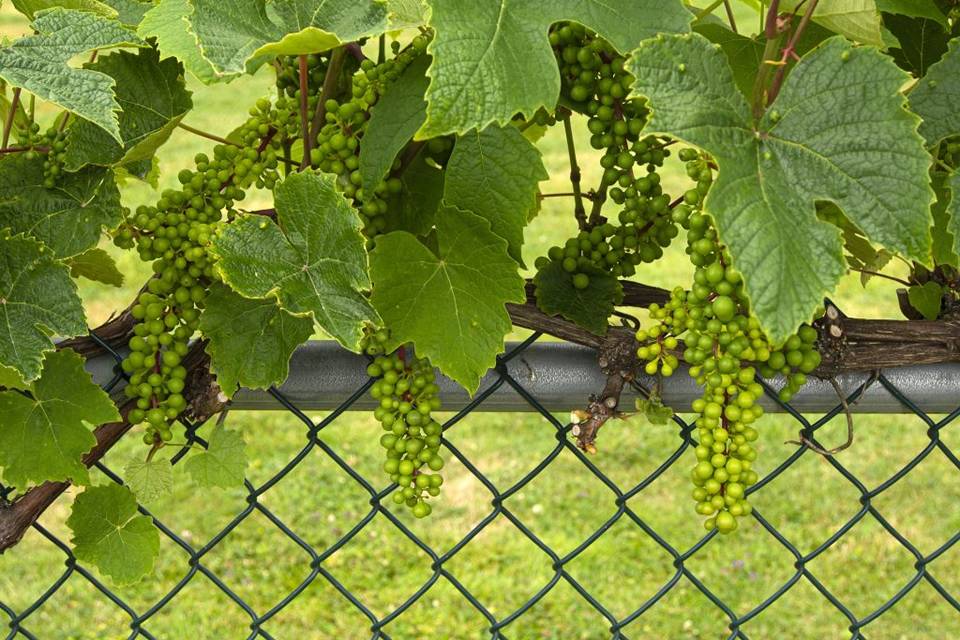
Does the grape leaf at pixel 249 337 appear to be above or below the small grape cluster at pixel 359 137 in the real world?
below

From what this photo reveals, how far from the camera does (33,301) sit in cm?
114

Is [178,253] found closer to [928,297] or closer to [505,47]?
[505,47]

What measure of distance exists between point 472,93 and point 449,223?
245 mm

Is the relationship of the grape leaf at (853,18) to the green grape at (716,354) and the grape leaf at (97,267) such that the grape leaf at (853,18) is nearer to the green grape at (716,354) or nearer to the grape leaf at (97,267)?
the green grape at (716,354)

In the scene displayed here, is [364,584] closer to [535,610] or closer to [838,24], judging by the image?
[535,610]

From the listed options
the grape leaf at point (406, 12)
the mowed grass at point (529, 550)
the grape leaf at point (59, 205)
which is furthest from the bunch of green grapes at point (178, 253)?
the mowed grass at point (529, 550)

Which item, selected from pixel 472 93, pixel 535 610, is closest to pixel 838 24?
pixel 472 93

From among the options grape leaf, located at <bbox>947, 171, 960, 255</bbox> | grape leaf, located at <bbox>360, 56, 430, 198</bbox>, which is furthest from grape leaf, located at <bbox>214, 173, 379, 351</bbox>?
grape leaf, located at <bbox>947, 171, 960, 255</bbox>

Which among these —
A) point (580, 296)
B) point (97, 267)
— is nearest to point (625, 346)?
point (580, 296)

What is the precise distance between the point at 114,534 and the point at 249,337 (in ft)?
1.07

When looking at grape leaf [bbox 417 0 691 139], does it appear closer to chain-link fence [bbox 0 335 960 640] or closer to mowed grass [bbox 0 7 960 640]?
chain-link fence [bbox 0 335 960 640]

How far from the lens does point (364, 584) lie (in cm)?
344

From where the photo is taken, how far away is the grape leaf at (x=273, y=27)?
93 centimetres

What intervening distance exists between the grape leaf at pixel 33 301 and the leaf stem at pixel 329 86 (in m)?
0.30
